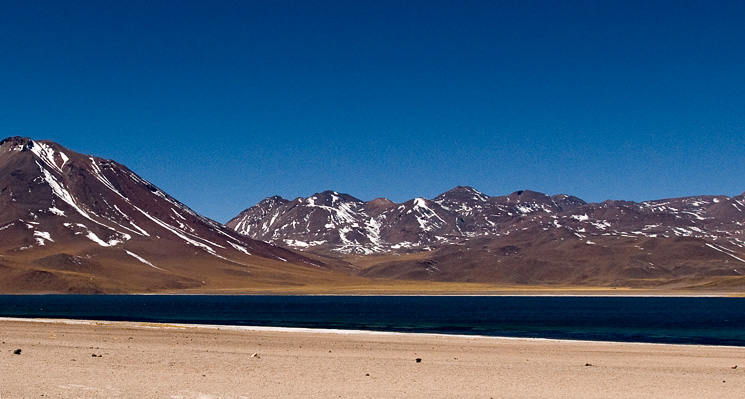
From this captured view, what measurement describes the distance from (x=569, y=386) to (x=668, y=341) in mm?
37779

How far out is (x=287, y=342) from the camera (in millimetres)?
53688

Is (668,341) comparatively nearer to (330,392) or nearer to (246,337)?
(246,337)

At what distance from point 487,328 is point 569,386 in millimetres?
52619

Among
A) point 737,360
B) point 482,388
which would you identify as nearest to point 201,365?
point 482,388

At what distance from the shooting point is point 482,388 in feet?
94.5

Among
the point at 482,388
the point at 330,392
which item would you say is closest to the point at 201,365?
the point at 330,392

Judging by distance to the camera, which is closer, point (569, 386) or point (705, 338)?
point (569, 386)

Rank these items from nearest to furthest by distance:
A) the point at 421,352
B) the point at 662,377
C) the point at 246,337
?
the point at 662,377
the point at 421,352
the point at 246,337

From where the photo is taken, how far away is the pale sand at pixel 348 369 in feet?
88.9

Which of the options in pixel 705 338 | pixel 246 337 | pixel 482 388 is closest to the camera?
pixel 482 388

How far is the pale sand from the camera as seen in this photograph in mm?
27094

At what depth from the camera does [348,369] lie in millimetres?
35125

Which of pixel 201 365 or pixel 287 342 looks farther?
pixel 287 342

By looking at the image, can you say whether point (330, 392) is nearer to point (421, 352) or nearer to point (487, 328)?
point (421, 352)
